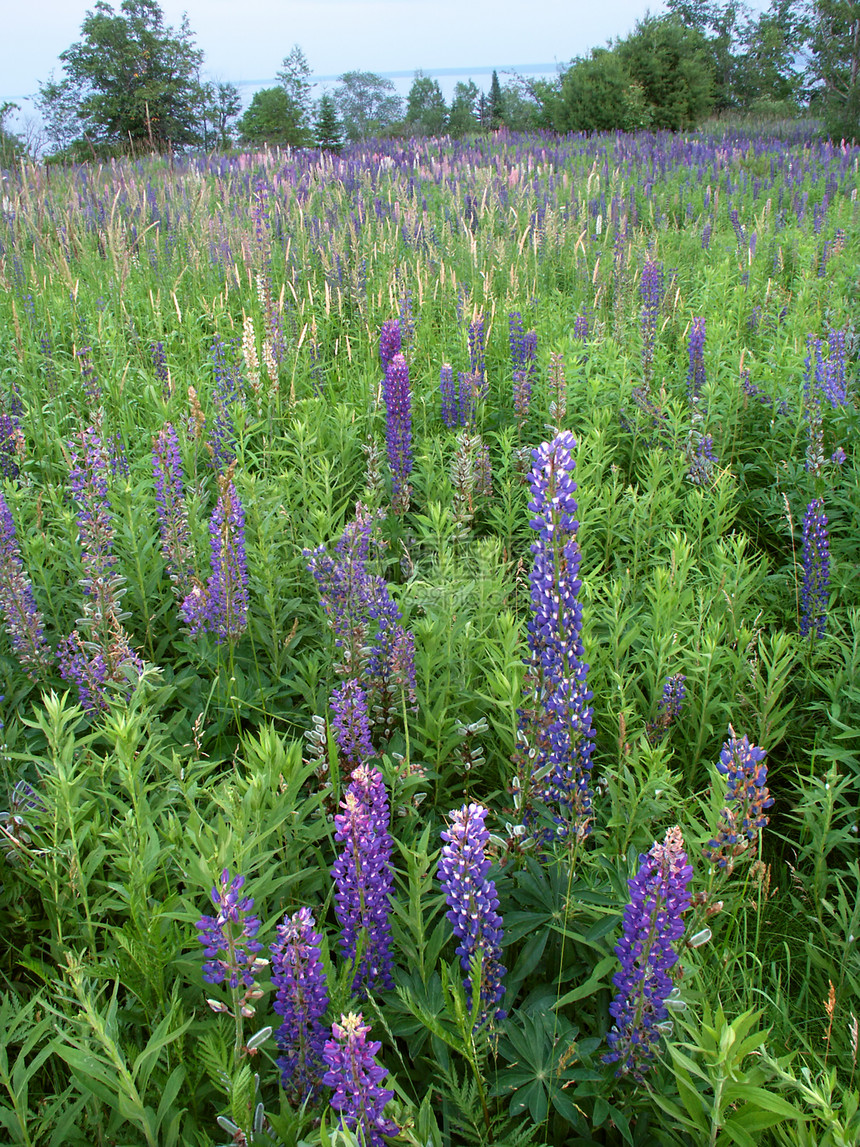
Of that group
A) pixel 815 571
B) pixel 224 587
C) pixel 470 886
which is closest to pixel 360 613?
pixel 224 587

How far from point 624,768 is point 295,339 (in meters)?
4.54

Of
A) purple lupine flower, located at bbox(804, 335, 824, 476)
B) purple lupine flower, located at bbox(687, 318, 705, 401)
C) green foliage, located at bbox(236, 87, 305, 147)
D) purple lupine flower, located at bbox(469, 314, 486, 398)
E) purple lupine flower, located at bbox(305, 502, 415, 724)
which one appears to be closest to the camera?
purple lupine flower, located at bbox(305, 502, 415, 724)

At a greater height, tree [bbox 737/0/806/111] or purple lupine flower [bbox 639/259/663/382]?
tree [bbox 737/0/806/111]

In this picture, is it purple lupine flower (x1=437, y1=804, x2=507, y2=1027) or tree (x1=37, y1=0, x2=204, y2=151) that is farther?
tree (x1=37, y1=0, x2=204, y2=151)

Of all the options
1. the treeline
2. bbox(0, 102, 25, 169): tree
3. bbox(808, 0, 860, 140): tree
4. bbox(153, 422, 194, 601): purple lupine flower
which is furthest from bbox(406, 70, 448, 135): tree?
bbox(153, 422, 194, 601): purple lupine flower

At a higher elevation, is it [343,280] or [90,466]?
[343,280]

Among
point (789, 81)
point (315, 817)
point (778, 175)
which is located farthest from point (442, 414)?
point (789, 81)

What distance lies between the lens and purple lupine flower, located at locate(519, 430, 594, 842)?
69.0 inches

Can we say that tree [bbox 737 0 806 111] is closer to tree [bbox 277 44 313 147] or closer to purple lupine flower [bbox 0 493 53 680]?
tree [bbox 277 44 313 147]

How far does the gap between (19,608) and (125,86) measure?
30366 millimetres

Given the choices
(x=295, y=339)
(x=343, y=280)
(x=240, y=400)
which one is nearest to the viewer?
(x=240, y=400)

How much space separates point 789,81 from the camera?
124 feet

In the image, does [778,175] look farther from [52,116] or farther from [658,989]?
[52,116]

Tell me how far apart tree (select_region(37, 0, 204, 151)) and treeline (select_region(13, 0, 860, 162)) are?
0.16ft
